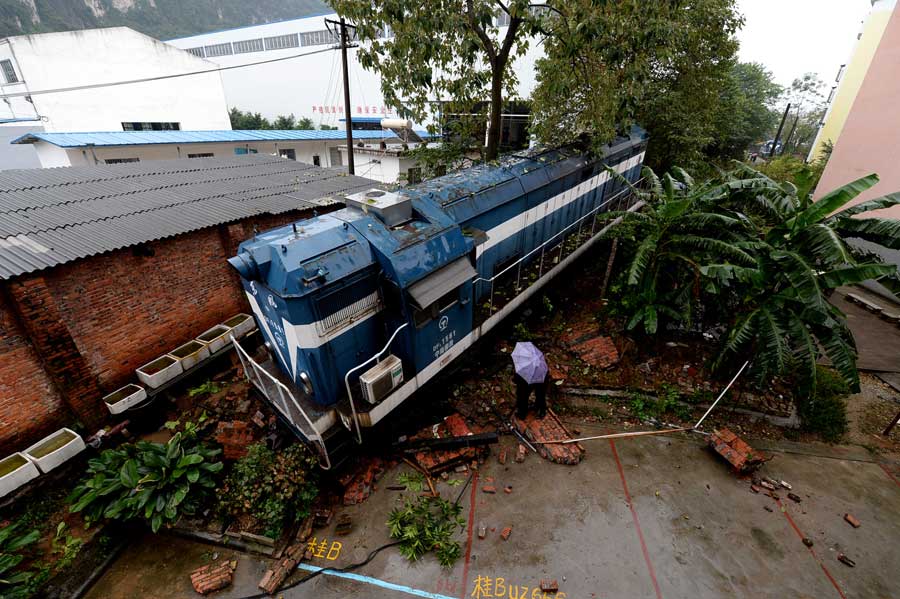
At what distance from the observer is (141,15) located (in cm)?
6800

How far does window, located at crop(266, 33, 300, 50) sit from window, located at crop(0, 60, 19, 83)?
24.9m

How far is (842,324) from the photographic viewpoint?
626 cm

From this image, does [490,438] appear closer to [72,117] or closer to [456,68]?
[456,68]

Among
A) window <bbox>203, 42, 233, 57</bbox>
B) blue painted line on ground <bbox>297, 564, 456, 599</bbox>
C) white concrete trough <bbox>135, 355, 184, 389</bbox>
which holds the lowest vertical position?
blue painted line on ground <bbox>297, 564, 456, 599</bbox>

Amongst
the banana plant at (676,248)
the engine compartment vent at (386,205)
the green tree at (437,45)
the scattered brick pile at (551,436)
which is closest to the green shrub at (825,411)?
the banana plant at (676,248)

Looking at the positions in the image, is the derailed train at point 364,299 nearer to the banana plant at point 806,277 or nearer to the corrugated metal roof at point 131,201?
the corrugated metal roof at point 131,201

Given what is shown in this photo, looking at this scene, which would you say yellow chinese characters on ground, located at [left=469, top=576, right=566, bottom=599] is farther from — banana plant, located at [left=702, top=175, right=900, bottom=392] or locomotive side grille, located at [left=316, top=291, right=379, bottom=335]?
banana plant, located at [left=702, top=175, right=900, bottom=392]

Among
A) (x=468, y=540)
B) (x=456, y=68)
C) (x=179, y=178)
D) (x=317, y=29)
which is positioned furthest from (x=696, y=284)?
(x=317, y=29)

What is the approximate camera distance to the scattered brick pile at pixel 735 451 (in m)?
5.84

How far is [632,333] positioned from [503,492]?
4420 mm

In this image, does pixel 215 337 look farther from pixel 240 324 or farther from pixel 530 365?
pixel 530 365

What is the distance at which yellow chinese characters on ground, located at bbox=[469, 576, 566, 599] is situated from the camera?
455 cm

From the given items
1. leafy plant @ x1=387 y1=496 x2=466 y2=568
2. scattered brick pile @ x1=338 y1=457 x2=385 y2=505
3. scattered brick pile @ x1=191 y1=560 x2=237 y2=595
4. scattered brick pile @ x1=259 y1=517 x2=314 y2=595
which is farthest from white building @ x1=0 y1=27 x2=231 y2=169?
leafy plant @ x1=387 y1=496 x2=466 y2=568

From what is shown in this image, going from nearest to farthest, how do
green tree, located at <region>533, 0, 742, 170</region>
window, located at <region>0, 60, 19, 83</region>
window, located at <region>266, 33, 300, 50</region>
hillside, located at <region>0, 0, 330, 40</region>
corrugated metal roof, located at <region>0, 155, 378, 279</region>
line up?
corrugated metal roof, located at <region>0, 155, 378, 279</region> → green tree, located at <region>533, 0, 742, 170</region> → window, located at <region>0, 60, 19, 83</region> → window, located at <region>266, 33, 300, 50</region> → hillside, located at <region>0, 0, 330, 40</region>
